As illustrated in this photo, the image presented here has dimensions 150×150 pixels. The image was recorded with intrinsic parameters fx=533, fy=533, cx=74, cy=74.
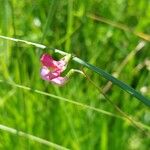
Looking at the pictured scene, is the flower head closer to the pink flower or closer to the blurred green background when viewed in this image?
the pink flower

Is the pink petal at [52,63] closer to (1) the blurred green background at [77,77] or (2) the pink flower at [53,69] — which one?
(2) the pink flower at [53,69]

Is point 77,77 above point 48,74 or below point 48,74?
below

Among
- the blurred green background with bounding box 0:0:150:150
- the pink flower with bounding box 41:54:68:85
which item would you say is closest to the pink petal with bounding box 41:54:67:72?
the pink flower with bounding box 41:54:68:85

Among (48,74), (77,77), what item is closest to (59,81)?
(48,74)

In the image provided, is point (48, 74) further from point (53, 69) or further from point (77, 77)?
point (77, 77)

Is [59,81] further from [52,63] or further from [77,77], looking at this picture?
[77,77]

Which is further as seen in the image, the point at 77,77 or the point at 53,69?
the point at 77,77

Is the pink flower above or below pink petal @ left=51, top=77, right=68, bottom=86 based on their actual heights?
above

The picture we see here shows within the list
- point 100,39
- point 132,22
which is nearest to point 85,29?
point 100,39

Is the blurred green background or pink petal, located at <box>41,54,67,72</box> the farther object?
the blurred green background
